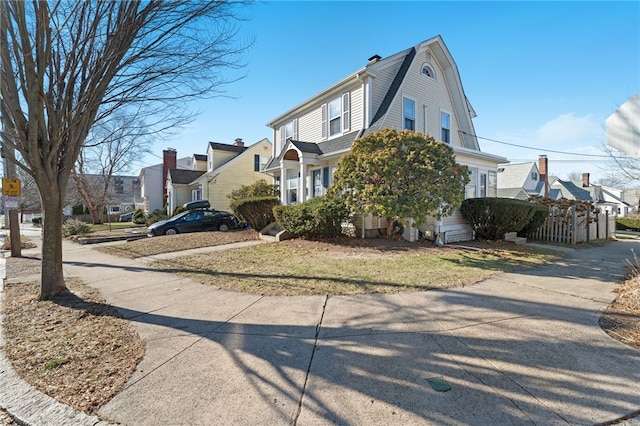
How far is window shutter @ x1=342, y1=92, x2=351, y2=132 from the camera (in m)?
13.3

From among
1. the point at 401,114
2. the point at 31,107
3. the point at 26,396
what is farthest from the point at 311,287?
the point at 401,114

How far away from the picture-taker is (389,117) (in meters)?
12.5

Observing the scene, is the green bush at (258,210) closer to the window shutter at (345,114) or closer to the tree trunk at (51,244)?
the window shutter at (345,114)

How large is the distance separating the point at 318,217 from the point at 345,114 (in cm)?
563

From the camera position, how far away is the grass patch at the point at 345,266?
5.57m

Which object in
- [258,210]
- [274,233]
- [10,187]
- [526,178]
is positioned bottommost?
[274,233]

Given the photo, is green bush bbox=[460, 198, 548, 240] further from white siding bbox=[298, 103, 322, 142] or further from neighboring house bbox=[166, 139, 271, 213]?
neighboring house bbox=[166, 139, 271, 213]

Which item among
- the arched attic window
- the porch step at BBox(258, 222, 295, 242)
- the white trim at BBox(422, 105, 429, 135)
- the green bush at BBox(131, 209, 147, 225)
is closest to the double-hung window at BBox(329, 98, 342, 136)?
the white trim at BBox(422, 105, 429, 135)

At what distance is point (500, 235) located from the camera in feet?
37.4

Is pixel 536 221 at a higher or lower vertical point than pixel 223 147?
lower

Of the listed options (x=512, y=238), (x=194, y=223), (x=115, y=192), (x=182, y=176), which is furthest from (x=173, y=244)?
(x=115, y=192)

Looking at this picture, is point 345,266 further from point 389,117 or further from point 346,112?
point 346,112

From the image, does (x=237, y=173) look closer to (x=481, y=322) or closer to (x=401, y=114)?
(x=401, y=114)

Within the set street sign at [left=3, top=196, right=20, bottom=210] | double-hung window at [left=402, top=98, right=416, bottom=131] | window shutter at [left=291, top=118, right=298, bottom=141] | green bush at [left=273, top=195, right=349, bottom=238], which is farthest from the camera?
window shutter at [left=291, top=118, right=298, bottom=141]
